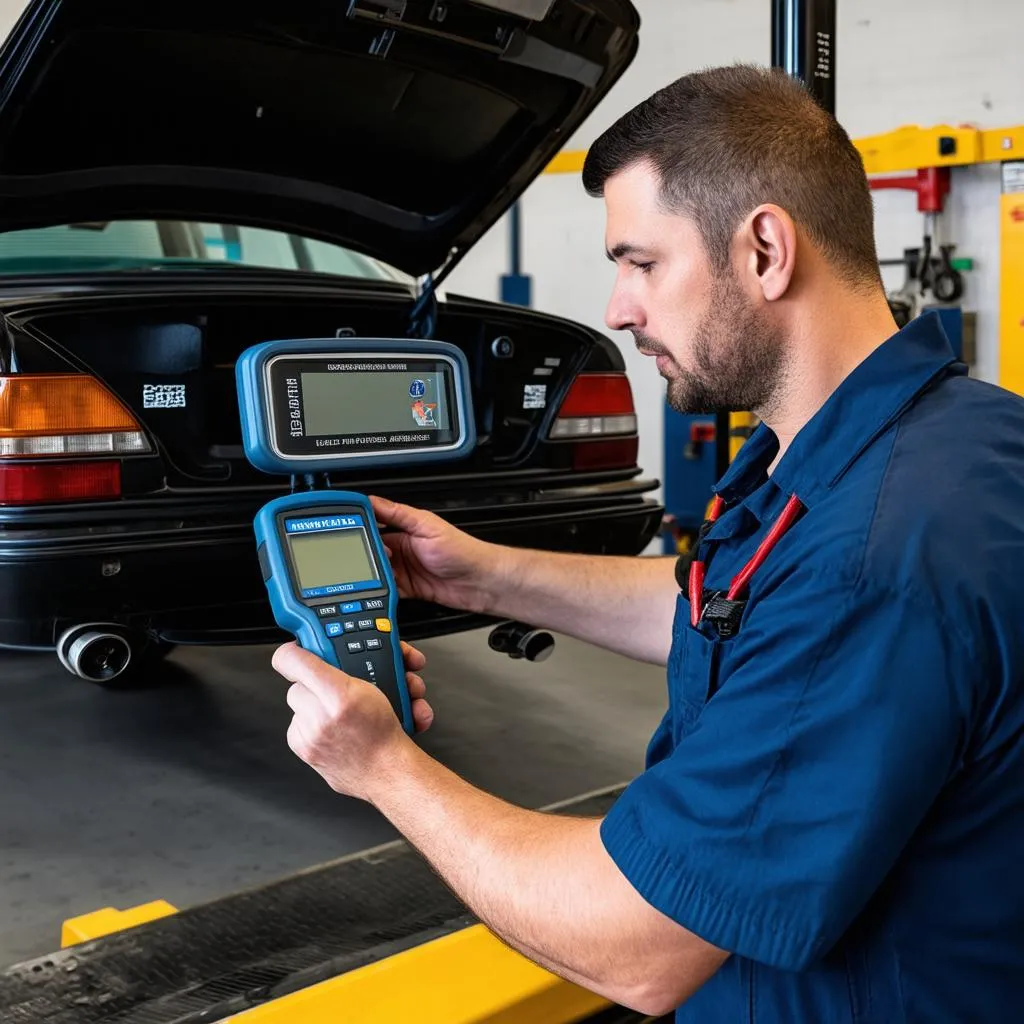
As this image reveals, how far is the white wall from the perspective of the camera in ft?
21.4

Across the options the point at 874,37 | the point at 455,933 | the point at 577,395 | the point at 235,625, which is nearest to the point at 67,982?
the point at 455,933

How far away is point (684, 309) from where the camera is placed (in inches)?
52.2

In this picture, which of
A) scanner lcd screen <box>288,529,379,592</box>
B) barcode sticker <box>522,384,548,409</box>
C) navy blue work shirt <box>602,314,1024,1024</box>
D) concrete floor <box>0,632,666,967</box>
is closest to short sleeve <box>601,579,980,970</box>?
navy blue work shirt <box>602,314,1024,1024</box>

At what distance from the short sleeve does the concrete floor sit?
5.21 ft

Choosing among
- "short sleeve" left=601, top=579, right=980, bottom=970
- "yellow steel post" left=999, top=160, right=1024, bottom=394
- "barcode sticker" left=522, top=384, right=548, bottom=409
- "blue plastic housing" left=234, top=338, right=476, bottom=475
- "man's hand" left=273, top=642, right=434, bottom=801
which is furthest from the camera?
"yellow steel post" left=999, top=160, right=1024, bottom=394

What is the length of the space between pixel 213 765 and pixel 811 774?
2.37 meters

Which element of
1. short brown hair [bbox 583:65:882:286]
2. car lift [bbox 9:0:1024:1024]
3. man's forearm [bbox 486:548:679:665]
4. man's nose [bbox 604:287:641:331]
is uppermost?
short brown hair [bbox 583:65:882:286]

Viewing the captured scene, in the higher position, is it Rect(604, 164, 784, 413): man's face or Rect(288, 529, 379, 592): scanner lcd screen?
Rect(604, 164, 784, 413): man's face

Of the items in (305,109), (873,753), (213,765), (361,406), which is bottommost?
(213,765)

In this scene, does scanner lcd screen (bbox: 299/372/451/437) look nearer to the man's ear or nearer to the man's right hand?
the man's right hand

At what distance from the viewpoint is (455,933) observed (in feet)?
5.98

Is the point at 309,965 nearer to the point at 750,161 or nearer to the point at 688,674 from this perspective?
the point at 688,674

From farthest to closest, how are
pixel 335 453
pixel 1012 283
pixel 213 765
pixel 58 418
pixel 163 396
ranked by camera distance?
pixel 1012 283
pixel 213 765
pixel 163 396
pixel 58 418
pixel 335 453

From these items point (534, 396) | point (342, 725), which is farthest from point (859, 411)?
point (534, 396)
